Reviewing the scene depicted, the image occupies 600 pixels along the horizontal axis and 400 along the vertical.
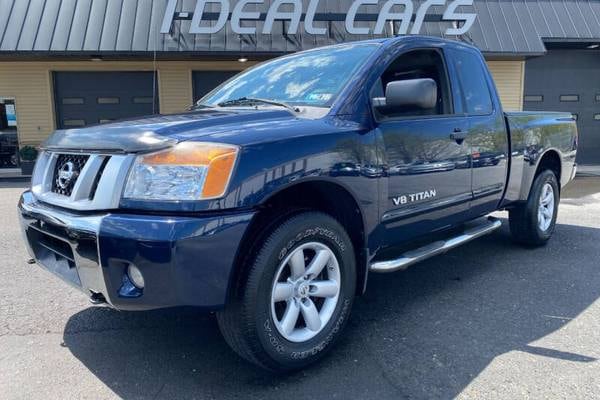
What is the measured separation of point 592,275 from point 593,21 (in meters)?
13.1

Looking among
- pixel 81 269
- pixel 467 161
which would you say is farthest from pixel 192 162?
pixel 467 161

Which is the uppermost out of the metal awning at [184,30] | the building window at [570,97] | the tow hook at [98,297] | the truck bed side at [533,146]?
the metal awning at [184,30]

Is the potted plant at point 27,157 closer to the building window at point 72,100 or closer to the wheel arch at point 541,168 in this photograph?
the building window at point 72,100

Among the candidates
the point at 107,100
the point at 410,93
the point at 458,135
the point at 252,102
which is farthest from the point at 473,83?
the point at 107,100

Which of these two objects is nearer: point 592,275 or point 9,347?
point 9,347

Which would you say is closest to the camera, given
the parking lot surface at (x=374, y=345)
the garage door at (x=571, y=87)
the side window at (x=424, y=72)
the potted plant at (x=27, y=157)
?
the parking lot surface at (x=374, y=345)

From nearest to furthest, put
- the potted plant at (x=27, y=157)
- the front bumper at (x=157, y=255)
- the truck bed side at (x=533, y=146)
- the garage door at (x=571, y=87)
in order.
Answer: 1. the front bumper at (x=157, y=255)
2. the truck bed side at (x=533, y=146)
3. the potted plant at (x=27, y=157)
4. the garage door at (x=571, y=87)

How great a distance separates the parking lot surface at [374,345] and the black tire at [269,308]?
0.53 ft

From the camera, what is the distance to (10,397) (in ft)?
8.23

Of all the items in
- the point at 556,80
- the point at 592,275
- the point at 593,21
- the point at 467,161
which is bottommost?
the point at 592,275

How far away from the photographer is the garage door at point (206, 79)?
14.7m

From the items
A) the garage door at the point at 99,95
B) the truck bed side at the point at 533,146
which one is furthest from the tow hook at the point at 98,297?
the garage door at the point at 99,95

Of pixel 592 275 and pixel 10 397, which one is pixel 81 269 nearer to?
pixel 10 397

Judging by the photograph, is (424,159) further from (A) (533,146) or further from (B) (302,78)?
(A) (533,146)
